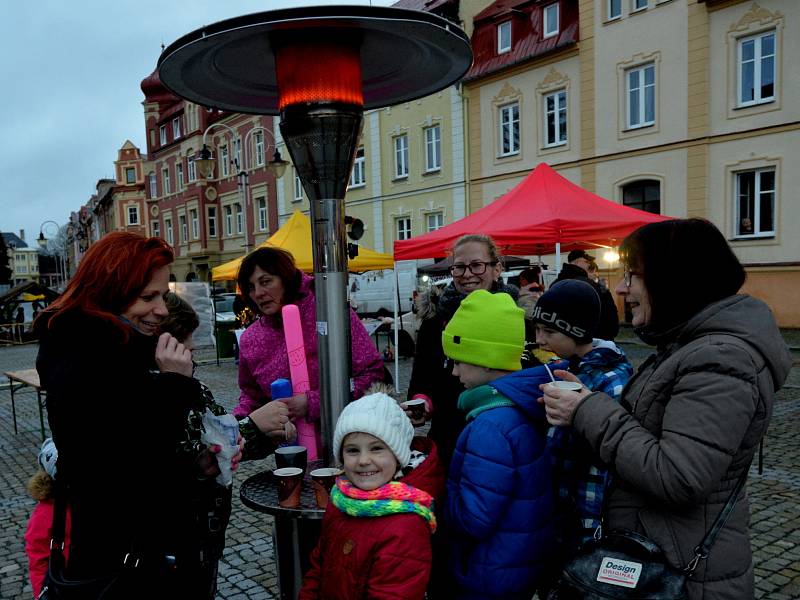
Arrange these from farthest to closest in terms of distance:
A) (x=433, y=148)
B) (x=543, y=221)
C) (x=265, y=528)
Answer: (x=433, y=148) → (x=543, y=221) → (x=265, y=528)

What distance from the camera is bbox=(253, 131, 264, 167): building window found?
1161 inches

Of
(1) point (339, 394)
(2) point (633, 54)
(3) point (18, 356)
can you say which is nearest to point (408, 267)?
(2) point (633, 54)

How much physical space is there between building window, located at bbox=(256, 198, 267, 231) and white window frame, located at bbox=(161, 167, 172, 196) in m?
11.9

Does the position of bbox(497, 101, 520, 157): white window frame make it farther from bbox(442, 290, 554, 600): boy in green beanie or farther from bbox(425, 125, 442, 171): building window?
bbox(442, 290, 554, 600): boy in green beanie

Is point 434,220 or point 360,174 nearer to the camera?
point 434,220

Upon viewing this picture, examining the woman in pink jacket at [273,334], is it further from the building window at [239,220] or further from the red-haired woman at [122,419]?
the building window at [239,220]

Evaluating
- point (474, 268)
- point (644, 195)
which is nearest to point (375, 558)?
point (474, 268)

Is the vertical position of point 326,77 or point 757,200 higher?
point 757,200

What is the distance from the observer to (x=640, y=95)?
16344 millimetres

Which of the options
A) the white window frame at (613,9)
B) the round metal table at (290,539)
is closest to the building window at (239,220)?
the white window frame at (613,9)

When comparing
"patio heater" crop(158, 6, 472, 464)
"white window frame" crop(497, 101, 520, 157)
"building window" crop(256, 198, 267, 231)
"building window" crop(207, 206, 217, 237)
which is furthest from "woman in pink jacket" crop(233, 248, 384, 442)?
"building window" crop(207, 206, 217, 237)

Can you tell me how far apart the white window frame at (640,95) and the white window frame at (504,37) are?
4.51 m

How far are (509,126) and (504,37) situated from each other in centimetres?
293

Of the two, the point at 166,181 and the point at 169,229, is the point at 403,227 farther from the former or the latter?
the point at 166,181
